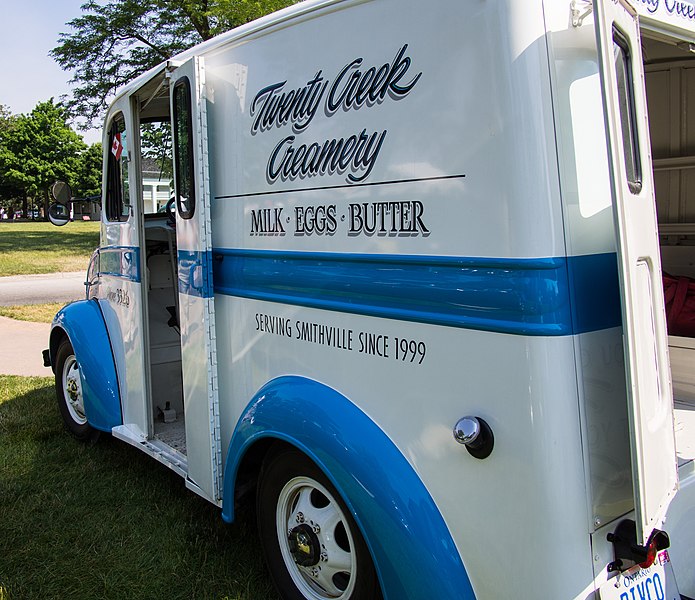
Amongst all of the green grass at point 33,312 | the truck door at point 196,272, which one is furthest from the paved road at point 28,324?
the truck door at point 196,272

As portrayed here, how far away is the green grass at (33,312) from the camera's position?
10.5 metres

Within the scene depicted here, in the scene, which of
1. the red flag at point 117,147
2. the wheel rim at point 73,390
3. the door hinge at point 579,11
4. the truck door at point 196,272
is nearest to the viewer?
the door hinge at point 579,11

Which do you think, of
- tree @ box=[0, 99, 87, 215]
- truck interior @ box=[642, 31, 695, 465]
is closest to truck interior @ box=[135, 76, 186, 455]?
truck interior @ box=[642, 31, 695, 465]

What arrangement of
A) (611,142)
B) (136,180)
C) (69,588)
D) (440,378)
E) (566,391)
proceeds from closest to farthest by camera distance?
(611,142) < (566,391) < (440,378) < (69,588) < (136,180)

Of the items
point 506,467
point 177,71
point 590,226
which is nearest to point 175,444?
point 177,71

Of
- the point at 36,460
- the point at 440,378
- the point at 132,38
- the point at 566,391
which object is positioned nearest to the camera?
the point at 566,391

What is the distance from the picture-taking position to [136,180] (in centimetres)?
388

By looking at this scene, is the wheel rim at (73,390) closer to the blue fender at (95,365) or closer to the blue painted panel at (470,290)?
the blue fender at (95,365)

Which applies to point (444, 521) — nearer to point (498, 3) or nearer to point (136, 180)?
point (498, 3)

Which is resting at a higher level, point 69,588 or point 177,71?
point 177,71

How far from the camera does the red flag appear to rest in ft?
13.6

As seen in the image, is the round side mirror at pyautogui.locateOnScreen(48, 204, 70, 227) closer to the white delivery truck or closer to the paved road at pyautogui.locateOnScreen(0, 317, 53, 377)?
the white delivery truck

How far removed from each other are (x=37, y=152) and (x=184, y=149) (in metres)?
60.3

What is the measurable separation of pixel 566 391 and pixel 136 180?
2912 millimetres
